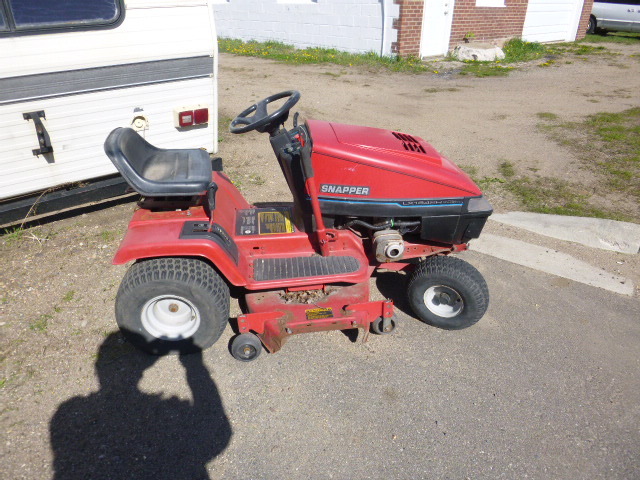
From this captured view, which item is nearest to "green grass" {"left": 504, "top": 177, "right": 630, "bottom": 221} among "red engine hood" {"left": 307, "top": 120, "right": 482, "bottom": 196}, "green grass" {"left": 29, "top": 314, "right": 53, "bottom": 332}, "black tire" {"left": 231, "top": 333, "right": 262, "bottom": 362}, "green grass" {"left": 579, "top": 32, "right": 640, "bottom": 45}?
"red engine hood" {"left": 307, "top": 120, "right": 482, "bottom": 196}

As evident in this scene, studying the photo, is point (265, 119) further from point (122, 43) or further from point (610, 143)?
point (610, 143)

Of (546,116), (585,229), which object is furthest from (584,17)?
(585,229)

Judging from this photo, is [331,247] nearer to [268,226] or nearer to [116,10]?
[268,226]

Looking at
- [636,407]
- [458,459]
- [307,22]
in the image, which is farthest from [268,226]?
[307,22]

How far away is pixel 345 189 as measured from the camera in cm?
294

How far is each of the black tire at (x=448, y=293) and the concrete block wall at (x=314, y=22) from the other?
9.47m

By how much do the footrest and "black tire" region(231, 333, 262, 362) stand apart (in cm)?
36

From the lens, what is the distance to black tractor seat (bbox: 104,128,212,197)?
8.81 feet

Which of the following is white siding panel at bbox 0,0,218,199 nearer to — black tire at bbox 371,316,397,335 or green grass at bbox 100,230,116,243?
green grass at bbox 100,230,116,243

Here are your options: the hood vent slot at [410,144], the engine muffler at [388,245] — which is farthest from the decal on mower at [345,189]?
the hood vent slot at [410,144]

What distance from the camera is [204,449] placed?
7.90 ft

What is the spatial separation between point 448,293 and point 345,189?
1.00m

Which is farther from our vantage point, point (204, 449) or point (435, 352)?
point (435, 352)

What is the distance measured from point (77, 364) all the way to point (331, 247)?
1742mm
